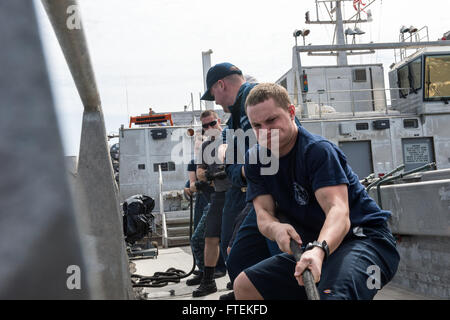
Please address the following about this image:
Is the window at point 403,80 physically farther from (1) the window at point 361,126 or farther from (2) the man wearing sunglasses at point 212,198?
(2) the man wearing sunglasses at point 212,198

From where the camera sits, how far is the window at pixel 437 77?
17.2m

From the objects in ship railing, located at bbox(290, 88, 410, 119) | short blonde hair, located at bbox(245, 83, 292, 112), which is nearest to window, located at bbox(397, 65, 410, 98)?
ship railing, located at bbox(290, 88, 410, 119)

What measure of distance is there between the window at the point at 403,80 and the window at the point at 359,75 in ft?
5.37

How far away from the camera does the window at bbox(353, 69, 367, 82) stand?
20.3 metres

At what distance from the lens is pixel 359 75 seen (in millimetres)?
20328

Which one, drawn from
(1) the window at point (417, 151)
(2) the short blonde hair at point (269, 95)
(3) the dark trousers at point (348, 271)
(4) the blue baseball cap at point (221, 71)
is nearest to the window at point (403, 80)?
(1) the window at point (417, 151)

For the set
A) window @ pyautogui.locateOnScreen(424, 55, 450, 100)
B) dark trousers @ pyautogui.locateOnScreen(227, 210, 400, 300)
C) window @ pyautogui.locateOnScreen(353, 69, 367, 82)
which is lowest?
dark trousers @ pyautogui.locateOnScreen(227, 210, 400, 300)

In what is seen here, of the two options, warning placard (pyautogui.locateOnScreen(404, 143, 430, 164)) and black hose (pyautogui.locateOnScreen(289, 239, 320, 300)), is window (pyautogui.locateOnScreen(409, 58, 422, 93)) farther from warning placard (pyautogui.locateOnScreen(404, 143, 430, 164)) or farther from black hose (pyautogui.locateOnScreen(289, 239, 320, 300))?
black hose (pyautogui.locateOnScreen(289, 239, 320, 300))

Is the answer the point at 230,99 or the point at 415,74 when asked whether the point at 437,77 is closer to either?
the point at 415,74

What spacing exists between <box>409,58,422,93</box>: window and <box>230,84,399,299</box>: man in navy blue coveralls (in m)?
16.9
